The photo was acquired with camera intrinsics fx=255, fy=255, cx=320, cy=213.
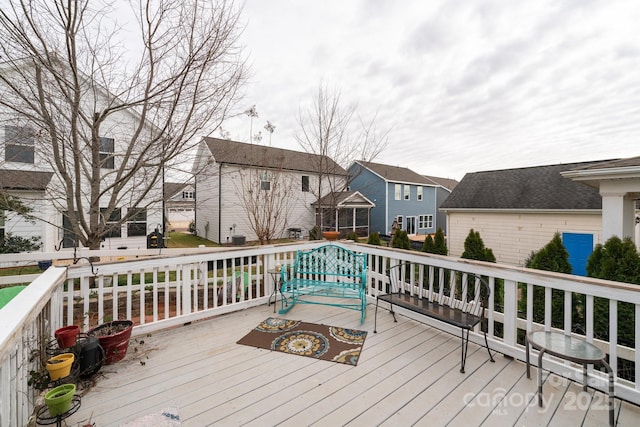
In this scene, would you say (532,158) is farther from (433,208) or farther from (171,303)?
(171,303)

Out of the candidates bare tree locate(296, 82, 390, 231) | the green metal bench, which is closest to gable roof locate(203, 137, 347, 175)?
bare tree locate(296, 82, 390, 231)

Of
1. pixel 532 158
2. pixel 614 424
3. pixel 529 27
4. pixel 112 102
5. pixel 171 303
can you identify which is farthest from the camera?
pixel 532 158

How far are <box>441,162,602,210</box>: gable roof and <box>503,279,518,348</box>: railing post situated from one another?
914 cm

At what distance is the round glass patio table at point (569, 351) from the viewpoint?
5.42ft

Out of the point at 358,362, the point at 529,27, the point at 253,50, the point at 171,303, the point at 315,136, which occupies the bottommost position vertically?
the point at 171,303

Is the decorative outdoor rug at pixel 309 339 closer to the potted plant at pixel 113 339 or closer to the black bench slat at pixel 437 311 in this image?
the black bench slat at pixel 437 311

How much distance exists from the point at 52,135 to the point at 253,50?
111 inches

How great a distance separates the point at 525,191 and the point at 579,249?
2.89 m

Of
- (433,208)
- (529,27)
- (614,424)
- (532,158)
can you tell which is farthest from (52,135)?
(433,208)

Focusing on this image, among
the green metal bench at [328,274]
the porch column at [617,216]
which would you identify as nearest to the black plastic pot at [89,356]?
the green metal bench at [328,274]

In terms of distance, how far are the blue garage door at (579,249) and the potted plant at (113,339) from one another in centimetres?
1188

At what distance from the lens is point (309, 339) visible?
2.89 metres

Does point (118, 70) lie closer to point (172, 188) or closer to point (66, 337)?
point (172, 188)

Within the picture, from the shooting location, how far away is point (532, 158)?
12.6 meters
